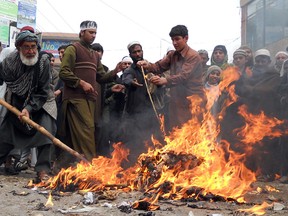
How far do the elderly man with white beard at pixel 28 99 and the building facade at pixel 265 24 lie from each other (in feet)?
21.6

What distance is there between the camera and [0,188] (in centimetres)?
609

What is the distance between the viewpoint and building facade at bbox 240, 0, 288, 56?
14.0 m

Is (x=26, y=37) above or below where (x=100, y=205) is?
above

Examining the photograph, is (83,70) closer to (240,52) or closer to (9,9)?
(240,52)

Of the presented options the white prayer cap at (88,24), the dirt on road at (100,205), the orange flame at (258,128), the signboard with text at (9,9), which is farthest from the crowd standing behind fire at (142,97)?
the signboard with text at (9,9)

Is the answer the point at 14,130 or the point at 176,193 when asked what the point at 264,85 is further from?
the point at 14,130

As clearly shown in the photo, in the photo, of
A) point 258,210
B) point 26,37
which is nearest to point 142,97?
point 26,37

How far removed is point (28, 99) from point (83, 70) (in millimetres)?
958

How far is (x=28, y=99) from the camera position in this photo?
7.13 meters

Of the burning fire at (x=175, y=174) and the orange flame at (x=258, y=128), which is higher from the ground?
the orange flame at (x=258, y=128)

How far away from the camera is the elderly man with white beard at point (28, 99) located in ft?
23.2

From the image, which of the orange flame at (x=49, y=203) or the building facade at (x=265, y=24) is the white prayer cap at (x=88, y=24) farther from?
the building facade at (x=265, y=24)

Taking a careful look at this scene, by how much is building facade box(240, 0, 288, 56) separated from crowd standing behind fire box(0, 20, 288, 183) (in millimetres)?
4068

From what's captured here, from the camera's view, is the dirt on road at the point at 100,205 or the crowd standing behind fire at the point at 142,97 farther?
the crowd standing behind fire at the point at 142,97
